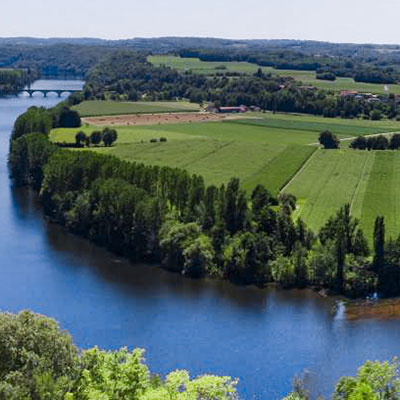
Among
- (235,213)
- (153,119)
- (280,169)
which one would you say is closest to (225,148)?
(280,169)

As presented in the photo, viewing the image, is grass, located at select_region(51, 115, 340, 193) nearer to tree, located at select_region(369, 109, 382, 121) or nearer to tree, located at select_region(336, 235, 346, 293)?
tree, located at select_region(369, 109, 382, 121)

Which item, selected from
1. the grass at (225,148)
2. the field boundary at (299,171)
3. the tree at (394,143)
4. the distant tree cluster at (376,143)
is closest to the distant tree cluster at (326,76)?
the grass at (225,148)

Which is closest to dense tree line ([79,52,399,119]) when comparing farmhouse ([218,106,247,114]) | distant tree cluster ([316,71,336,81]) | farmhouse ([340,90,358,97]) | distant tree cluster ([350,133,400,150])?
farmhouse ([340,90,358,97])

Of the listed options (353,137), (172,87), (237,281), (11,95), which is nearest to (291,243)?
(237,281)

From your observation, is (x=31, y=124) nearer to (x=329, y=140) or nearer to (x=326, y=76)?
(x=329, y=140)

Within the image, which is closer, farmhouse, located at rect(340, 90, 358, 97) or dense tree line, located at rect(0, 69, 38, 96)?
farmhouse, located at rect(340, 90, 358, 97)

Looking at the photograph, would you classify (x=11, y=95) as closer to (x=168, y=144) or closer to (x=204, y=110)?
(x=204, y=110)
